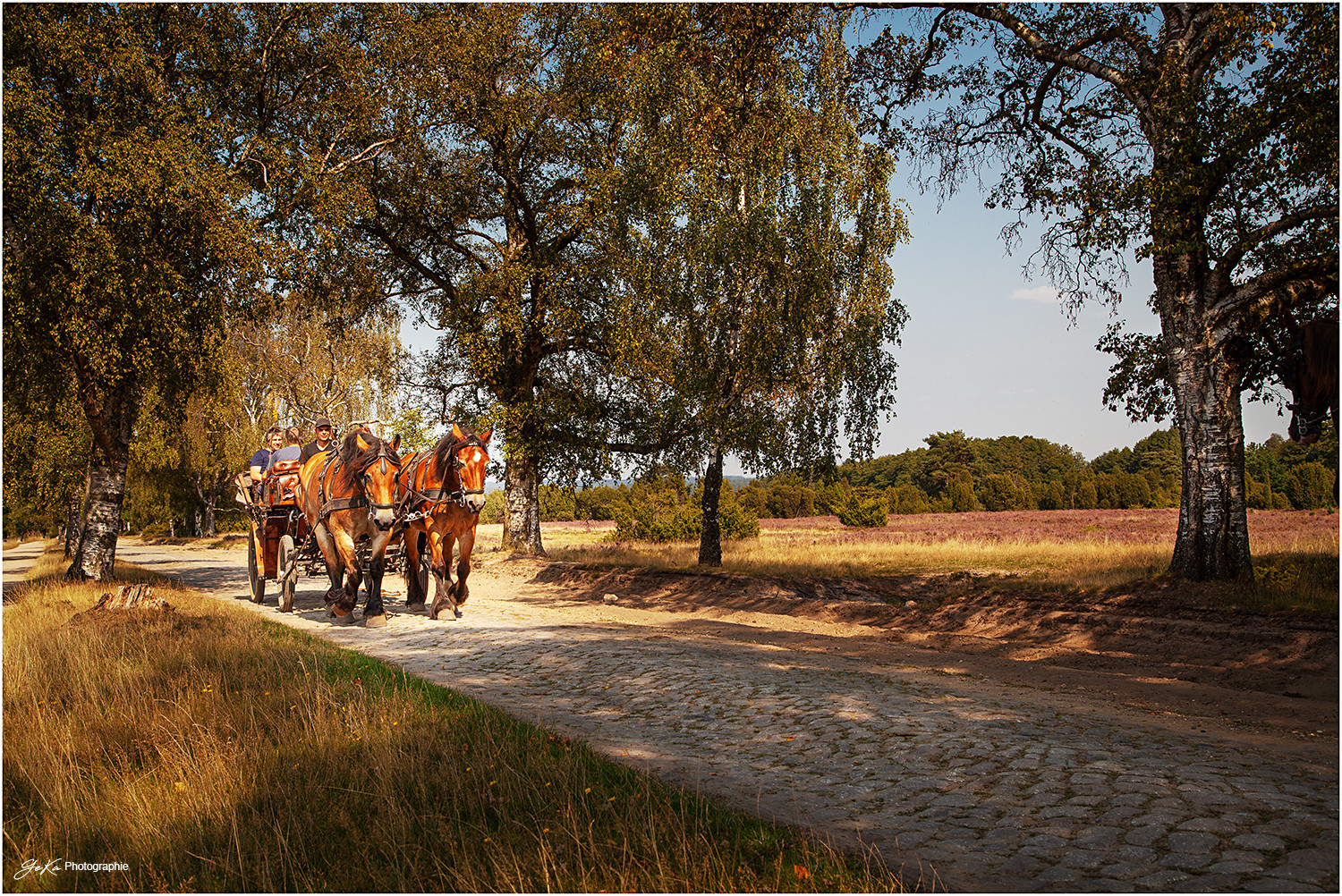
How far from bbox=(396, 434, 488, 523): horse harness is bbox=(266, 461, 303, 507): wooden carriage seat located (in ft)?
12.4

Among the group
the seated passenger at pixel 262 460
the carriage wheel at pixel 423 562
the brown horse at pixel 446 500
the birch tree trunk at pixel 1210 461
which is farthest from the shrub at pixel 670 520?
the birch tree trunk at pixel 1210 461

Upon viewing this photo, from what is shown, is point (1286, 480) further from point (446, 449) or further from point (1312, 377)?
point (446, 449)

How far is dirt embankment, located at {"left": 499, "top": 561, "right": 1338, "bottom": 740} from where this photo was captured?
8500 millimetres

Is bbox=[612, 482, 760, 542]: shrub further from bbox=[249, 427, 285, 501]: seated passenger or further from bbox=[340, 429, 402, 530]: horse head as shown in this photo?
bbox=[340, 429, 402, 530]: horse head

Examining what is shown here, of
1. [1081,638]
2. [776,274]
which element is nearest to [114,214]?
[776,274]

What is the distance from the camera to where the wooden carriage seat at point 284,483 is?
49.3 feet

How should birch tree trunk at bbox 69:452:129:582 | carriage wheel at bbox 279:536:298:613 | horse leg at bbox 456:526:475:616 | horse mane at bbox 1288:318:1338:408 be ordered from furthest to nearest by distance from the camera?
birch tree trunk at bbox 69:452:129:582 < carriage wheel at bbox 279:536:298:613 < horse leg at bbox 456:526:475:616 < horse mane at bbox 1288:318:1338:408

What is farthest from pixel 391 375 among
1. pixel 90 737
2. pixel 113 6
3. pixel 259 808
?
pixel 259 808

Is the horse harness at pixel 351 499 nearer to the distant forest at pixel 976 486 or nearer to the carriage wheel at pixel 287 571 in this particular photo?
the carriage wheel at pixel 287 571

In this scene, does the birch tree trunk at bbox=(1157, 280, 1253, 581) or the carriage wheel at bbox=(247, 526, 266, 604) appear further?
the carriage wheel at bbox=(247, 526, 266, 604)

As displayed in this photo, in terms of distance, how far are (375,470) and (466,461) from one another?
5.64 feet

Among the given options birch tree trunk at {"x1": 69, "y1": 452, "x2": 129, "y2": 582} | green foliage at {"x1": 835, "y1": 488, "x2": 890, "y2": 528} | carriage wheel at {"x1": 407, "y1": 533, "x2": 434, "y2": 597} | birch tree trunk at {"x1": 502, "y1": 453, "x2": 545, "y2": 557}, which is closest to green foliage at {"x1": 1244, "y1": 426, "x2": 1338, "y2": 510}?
green foliage at {"x1": 835, "y1": 488, "x2": 890, "y2": 528}

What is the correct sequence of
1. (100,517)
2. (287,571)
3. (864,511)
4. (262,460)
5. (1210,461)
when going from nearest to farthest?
(1210,461) < (287,571) < (262,460) < (100,517) < (864,511)

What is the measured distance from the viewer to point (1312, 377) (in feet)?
19.8
